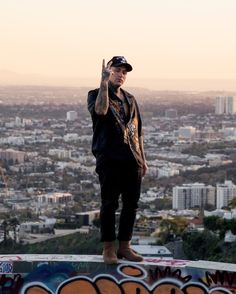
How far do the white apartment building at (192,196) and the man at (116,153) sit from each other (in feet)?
150

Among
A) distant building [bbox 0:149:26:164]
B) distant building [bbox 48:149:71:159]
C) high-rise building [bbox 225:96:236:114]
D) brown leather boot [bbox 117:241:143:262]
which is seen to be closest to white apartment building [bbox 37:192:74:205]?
distant building [bbox 0:149:26:164]

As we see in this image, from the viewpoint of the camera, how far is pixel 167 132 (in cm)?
10269

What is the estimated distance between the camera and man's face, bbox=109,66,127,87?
5781 millimetres

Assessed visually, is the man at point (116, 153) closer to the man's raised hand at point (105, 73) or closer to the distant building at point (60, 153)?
the man's raised hand at point (105, 73)

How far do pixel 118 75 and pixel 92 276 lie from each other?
3.55 feet

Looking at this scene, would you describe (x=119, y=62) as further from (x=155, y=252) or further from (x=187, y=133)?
(x=187, y=133)

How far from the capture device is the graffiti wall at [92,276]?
570 cm

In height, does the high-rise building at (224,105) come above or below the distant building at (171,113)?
above

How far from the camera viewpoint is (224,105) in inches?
4611

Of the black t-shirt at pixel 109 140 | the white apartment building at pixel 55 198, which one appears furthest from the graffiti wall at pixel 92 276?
the white apartment building at pixel 55 198

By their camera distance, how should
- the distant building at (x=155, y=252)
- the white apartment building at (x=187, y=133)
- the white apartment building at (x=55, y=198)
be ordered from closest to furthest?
the distant building at (x=155, y=252) → the white apartment building at (x=55, y=198) → the white apartment building at (x=187, y=133)

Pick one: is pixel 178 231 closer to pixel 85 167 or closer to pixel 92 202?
pixel 92 202

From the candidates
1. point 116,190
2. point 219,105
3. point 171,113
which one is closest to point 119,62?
point 116,190

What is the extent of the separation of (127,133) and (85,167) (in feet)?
220
